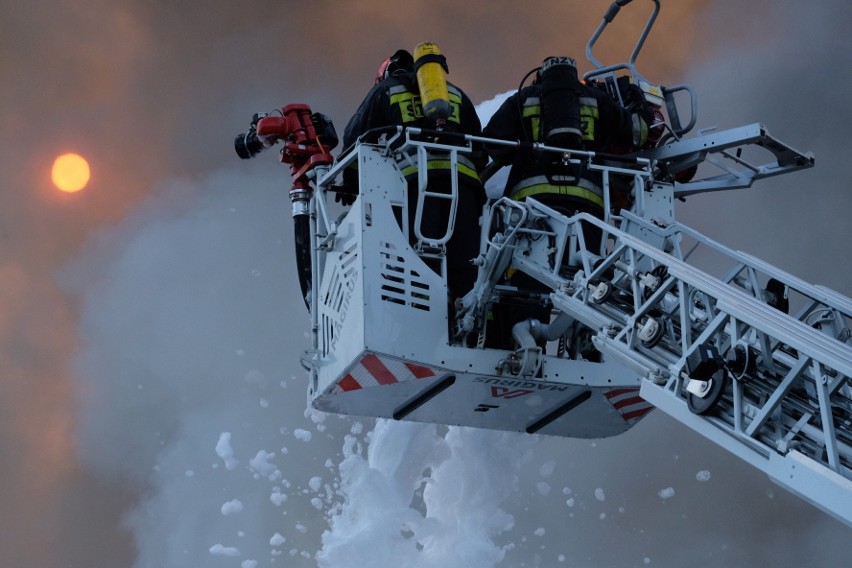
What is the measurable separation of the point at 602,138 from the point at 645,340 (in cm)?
287

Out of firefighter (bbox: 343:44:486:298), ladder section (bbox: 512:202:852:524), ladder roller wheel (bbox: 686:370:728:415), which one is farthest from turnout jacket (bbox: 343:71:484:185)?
ladder roller wheel (bbox: 686:370:728:415)

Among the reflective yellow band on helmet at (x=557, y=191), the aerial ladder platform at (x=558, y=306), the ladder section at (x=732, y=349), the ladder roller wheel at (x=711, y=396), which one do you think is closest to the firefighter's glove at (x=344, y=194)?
the aerial ladder platform at (x=558, y=306)

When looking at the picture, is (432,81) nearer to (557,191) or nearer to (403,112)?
(403,112)

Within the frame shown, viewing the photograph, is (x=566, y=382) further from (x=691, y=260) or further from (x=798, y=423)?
(x=691, y=260)

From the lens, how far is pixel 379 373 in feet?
27.6

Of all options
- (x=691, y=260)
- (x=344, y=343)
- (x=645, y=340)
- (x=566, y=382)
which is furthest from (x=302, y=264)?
(x=691, y=260)

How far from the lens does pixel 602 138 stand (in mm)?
9742

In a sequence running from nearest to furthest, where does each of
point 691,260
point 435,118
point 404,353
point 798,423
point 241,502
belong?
1. point 798,423
2. point 404,353
3. point 435,118
4. point 241,502
5. point 691,260

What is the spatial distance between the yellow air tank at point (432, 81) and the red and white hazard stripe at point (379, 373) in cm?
183

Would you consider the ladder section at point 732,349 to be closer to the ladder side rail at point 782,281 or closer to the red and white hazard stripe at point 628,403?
the ladder side rail at point 782,281

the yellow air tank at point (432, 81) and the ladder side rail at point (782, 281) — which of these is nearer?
the ladder side rail at point (782, 281)

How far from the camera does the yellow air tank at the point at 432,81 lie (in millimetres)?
9000

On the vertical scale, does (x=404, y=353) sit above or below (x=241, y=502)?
above

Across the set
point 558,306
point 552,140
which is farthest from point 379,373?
point 552,140
